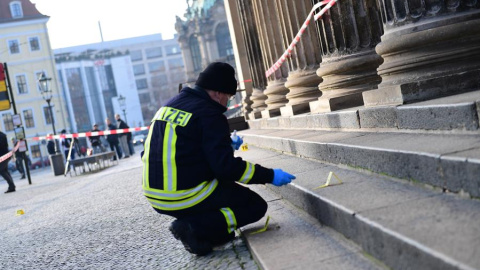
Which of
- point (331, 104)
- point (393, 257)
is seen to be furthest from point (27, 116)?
point (393, 257)

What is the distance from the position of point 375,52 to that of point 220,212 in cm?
390

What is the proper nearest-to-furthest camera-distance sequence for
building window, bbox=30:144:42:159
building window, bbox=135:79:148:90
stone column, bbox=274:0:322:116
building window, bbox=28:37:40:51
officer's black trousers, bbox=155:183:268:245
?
officer's black trousers, bbox=155:183:268:245, stone column, bbox=274:0:322:116, building window, bbox=30:144:42:159, building window, bbox=28:37:40:51, building window, bbox=135:79:148:90

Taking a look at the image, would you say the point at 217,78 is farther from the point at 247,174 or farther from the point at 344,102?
the point at 344,102

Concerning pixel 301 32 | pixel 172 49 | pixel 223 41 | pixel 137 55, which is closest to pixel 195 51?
pixel 223 41

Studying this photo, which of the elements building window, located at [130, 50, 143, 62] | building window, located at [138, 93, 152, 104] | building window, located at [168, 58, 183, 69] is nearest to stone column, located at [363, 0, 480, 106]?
building window, located at [138, 93, 152, 104]

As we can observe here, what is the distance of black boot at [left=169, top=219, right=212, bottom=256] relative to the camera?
14.7 ft

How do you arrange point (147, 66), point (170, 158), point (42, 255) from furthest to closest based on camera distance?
point (147, 66) < point (42, 255) < point (170, 158)

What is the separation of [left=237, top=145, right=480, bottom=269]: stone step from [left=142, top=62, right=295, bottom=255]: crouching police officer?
12.7 inches

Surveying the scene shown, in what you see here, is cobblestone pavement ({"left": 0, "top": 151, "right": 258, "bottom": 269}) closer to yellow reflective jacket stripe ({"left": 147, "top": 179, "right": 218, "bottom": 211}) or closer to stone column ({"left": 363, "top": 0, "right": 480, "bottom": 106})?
yellow reflective jacket stripe ({"left": 147, "top": 179, "right": 218, "bottom": 211})

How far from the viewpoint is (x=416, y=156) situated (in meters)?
3.89

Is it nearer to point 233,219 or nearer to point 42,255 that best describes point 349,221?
point 233,219

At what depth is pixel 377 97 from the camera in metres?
5.98

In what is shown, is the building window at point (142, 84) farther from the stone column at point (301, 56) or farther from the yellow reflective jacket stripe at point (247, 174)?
the yellow reflective jacket stripe at point (247, 174)

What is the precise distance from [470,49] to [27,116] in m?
63.2
